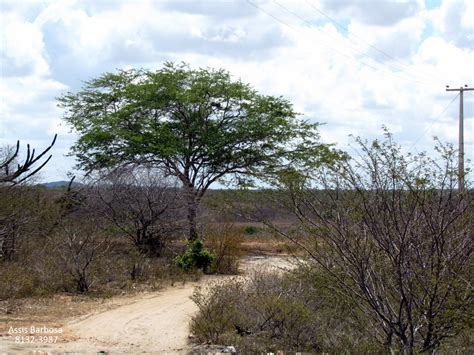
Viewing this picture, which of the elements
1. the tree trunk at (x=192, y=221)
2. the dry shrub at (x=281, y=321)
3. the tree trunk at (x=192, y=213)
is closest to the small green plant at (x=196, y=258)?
the tree trunk at (x=192, y=213)

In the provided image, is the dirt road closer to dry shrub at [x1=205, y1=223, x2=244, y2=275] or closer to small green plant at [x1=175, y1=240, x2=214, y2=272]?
small green plant at [x1=175, y1=240, x2=214, y2=272]

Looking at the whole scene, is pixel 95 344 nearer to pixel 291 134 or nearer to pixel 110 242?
pixel 110 242

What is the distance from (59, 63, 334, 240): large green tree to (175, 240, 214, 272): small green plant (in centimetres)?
615

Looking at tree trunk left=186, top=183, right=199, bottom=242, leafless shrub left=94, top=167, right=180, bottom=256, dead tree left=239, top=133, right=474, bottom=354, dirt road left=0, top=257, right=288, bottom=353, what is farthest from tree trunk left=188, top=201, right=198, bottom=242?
dead tree left=239, top=133, right=474, bottom=354

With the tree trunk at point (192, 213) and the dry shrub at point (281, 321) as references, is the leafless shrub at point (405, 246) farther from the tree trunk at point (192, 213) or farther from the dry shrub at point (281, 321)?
the tree trunk at point (192, 213)

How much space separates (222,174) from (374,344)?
19.3 m

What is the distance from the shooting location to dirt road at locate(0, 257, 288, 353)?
10.9 meters

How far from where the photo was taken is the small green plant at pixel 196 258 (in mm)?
20759

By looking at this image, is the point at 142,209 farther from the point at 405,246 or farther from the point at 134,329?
the point at 405,246

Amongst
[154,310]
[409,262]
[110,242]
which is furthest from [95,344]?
[110,242]

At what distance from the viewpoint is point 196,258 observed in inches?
821

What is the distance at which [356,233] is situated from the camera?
8.27m

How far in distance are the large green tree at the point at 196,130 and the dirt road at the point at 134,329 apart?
1185 cm

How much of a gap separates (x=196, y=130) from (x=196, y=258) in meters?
8.18
